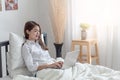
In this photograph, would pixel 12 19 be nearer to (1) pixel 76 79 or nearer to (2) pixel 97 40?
(2) pixel 97 40

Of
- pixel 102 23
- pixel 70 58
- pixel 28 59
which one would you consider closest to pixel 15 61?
pixel 28 59

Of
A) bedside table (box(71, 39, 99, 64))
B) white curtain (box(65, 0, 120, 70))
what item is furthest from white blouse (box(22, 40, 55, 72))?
white curtain (box(65, 0, 120, 70))

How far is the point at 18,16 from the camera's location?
361 cm

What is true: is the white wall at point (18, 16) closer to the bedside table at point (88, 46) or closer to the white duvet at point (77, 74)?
the bedside table at point (88, 46)

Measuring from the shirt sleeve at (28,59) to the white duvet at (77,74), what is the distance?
12 cm

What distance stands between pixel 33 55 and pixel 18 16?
3.87 feet

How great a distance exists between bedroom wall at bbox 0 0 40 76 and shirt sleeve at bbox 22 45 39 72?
84cm

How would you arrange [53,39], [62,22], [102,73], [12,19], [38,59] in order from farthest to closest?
[53,39] → [62,22] → [12,19] → [38,59] → [102,73]

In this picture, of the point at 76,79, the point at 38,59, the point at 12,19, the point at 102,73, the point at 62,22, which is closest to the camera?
the point at 76,79

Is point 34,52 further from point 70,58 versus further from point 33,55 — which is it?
point 70,58

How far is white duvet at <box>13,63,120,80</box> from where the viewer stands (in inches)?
87.2

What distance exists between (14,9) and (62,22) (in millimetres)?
744

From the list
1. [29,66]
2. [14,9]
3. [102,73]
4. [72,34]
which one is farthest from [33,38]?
[72,34]

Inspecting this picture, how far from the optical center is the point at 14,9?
3.49m
